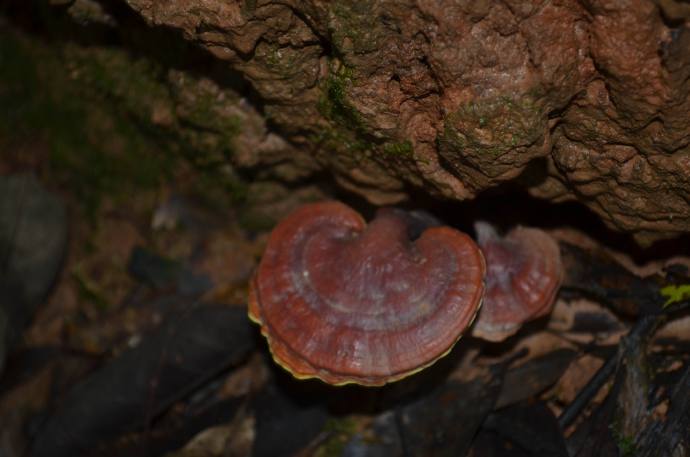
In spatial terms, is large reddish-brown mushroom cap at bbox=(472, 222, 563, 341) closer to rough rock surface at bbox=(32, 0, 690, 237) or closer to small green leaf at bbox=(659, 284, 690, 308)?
rough rock surface at bbox=(32, 0, 690, 237)

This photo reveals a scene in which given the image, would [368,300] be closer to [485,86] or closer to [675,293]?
[485,86]

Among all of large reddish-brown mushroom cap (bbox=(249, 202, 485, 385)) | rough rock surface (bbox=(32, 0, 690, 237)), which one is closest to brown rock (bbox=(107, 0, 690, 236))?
Result: rough rock surface (bbox=(32, 0, 690, 237))

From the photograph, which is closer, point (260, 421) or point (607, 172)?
point (607, 172)

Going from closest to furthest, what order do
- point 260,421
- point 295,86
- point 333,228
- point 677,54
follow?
1. point 677,54
2. point 295,86
3. point 333,228
4. point 260,421

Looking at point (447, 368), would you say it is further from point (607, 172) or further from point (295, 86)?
point (295, 86)

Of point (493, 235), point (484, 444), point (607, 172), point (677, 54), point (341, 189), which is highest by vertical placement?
point (677, 54)

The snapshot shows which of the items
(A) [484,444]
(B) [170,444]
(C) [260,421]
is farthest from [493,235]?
(B) [170,444]

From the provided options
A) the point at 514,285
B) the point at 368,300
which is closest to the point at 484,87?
the point at 368,300
